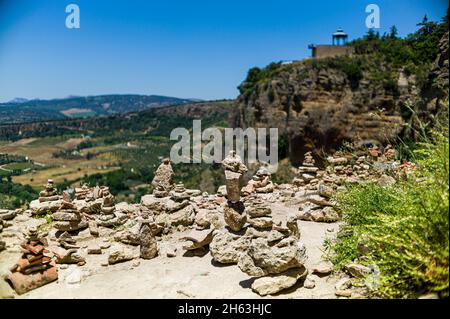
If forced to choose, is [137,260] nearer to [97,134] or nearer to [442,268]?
[442,268]

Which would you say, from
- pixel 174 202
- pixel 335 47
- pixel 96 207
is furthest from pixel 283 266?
pixel 335 47

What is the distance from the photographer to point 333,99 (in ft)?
129

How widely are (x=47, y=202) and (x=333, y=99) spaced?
3413 cm

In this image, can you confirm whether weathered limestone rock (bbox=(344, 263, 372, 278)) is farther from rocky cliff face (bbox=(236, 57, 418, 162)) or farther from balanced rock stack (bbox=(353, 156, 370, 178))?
rocky cliff face (bbox=(236, 57, 418, 162))

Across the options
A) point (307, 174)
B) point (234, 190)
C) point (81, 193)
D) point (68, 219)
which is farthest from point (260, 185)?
point (68, 219)

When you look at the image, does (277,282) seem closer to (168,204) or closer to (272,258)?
(272,258)

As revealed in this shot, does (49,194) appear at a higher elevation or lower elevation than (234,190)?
lower

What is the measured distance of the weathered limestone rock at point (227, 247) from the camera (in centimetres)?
692

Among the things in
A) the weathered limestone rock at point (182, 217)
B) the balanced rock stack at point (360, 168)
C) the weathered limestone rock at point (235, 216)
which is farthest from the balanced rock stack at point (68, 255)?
the balanced rock stack at point (360, 168)

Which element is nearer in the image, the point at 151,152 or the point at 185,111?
the point at 151,152

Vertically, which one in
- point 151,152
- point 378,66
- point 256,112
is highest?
point 378,66

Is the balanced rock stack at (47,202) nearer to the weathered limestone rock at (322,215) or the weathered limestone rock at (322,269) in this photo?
the weathered limestone rock at (322,215)

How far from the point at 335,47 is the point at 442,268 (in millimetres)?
43417
